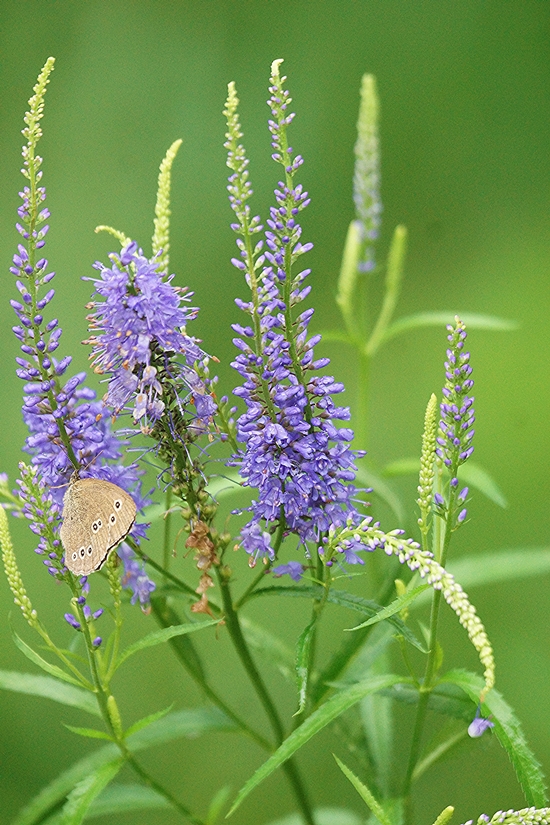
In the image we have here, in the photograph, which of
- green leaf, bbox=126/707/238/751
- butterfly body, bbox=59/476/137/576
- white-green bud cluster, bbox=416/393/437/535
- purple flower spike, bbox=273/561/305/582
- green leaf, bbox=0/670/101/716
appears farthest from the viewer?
green leaf, bbox=126/707/238/751

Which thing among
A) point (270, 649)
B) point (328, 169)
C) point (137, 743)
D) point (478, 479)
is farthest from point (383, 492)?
point (328, 169)

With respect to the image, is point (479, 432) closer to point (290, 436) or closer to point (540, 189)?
point (540, 189)

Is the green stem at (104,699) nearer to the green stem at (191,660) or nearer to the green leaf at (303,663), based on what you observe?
the green stem at (191,660)

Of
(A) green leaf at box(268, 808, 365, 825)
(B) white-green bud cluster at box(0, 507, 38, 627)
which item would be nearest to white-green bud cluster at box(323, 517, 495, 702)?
(B) white-green bud cluster at box(0, 507, 38, 627)

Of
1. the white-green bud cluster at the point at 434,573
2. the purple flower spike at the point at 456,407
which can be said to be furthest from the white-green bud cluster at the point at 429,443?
the white-green bud cluster at the point at 434,573

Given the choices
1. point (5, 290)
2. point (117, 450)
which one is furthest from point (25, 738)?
point (117, 450)

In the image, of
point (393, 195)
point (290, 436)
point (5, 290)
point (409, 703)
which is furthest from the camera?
point (393, 195)

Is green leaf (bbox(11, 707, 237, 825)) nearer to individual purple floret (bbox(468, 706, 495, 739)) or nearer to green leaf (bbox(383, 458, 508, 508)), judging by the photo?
individual purple floret (bbox(468, 706, 495, 739))
